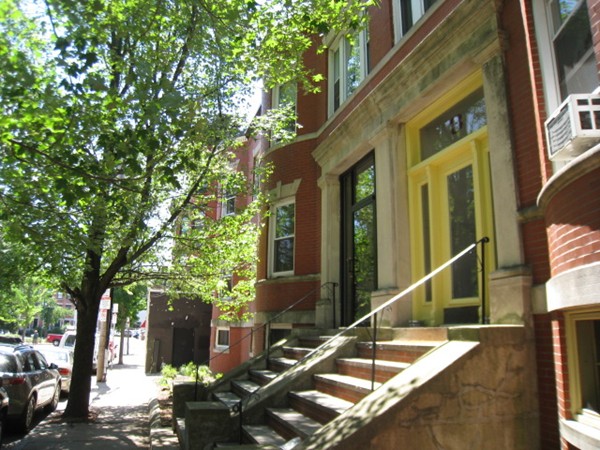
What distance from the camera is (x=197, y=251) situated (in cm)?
1144

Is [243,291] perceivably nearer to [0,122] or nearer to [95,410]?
[95,410]

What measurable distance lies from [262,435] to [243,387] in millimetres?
2175

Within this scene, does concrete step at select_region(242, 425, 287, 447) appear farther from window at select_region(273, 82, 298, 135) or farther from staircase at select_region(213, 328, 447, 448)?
window at select_region(273, 82, 298, 135)

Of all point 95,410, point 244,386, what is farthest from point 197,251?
point 95,410

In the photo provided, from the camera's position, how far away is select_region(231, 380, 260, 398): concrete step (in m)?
7.94

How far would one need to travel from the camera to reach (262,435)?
609 centimetres

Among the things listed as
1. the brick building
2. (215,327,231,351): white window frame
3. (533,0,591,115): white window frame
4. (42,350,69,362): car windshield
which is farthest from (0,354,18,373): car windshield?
(533,0,591,115): white window frame

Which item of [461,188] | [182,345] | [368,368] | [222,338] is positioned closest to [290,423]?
[368,368]

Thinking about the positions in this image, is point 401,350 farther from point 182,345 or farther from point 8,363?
point 182,345

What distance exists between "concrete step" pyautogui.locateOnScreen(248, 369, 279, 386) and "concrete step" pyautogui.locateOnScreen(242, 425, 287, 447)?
158cm

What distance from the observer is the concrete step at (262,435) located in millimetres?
5800

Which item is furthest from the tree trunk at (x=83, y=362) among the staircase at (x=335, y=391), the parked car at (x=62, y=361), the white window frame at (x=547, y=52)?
the white window frame at (x=547, y=52)

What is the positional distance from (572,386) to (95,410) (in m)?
11.4

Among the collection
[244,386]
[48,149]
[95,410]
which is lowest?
[95,410]
